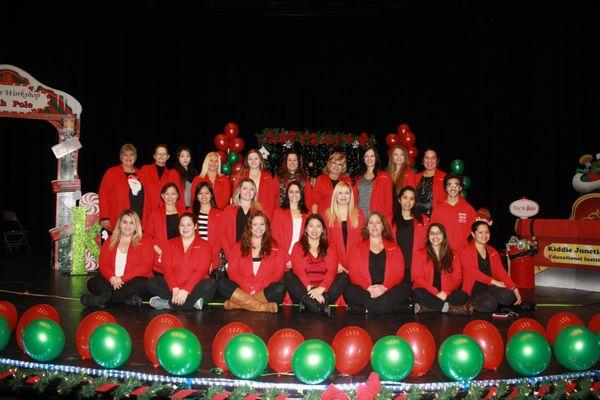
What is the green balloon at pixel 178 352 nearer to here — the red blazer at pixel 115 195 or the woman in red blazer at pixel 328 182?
the woman in red blazer at pixel 328 182

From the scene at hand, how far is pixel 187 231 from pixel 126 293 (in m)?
0.82

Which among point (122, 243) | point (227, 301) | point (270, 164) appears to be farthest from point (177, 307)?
point (270, 164)

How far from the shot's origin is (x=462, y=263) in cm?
522

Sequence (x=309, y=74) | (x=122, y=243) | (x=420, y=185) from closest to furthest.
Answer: (x=122, y=243)
(x=420, y=185)
(x=309, y=74)

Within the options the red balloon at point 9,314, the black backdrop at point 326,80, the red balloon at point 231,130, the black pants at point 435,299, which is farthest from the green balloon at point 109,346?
the black backdrop at point 326,80

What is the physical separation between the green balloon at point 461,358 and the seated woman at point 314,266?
2024 millimetres

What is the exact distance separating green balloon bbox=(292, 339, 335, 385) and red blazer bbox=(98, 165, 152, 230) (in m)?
3.89

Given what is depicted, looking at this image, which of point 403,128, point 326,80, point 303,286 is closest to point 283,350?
point 303,286

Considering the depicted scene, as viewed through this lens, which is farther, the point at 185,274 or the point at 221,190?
the point at 221,190

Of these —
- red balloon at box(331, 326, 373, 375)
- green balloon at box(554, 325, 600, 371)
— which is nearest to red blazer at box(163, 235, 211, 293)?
red balloon at box(331, 326, 373, 375)

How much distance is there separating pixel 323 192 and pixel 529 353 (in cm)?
326

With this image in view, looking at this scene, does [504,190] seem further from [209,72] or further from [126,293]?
[126,293]

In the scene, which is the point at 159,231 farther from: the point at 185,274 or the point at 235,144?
the point at 235,144

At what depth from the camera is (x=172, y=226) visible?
553cm
